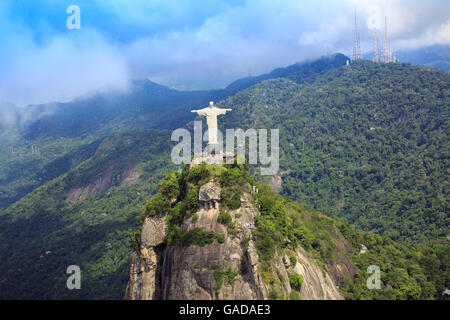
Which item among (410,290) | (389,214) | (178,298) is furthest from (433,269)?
(389,214)

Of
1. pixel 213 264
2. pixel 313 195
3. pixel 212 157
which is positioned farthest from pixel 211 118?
pixel 313 195

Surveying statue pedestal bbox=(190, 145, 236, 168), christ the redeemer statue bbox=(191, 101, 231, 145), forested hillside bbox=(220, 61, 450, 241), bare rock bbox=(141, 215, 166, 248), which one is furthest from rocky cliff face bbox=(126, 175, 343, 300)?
forested hillside bbox=(220, 61, 450, 241)

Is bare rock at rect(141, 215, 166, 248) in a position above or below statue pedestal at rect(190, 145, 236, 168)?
below

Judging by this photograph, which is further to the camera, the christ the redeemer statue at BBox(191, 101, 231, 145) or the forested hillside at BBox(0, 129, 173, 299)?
the forested hillside at BBox(0, 129, 173, 299)

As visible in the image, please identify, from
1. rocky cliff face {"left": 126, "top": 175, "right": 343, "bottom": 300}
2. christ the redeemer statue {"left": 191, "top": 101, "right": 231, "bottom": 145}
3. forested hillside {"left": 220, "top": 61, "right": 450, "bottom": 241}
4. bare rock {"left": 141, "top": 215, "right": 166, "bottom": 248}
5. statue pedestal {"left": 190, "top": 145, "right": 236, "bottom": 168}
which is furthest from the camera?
forested hillside {"left": 220, "top": 61, "right": 450, "bottom": 241}

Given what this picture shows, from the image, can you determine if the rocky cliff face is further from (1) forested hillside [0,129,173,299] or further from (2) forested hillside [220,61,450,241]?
(2) forested hillside [220,61,450,241]

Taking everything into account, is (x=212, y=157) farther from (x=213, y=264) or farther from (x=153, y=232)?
(x=213, y=264)
